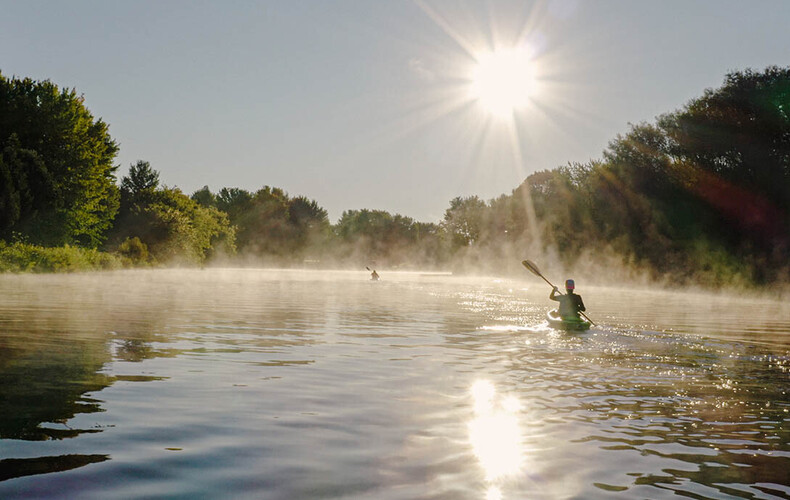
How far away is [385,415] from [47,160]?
193 ft

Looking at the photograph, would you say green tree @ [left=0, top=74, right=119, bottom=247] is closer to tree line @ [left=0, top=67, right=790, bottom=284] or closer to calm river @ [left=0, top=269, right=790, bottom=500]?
tree line @ [left=0, top=67, right=790, bottom=284]

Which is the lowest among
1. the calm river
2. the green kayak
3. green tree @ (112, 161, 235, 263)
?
the calm river

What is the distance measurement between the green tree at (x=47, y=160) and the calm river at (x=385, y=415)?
42234mm

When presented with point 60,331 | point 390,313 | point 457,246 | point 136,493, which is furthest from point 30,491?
point 457,246

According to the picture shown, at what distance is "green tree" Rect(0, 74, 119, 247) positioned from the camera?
5450cm

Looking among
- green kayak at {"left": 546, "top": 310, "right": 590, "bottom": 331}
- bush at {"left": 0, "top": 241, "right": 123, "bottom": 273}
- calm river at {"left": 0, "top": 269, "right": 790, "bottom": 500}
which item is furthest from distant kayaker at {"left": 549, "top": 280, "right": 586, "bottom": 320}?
bush at {"left": 0, "top": 241, "right": 123, "bottom": 273}

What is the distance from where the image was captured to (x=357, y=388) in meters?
10.5

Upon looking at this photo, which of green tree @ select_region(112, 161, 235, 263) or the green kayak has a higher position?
green tree @ select_region(112, 161, 235, 263)

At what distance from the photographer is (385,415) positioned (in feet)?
28.6

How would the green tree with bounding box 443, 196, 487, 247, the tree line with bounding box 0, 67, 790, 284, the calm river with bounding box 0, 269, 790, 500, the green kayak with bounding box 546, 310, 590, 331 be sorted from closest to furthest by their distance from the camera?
the calm river with bounding box 0, 269, 790, 500, the green kayak with bounding box 546, 310, 590, 331, the tree line with bounding box 0, 67, 790, 284, the green tree with bounding box 443, 196, 487, 247

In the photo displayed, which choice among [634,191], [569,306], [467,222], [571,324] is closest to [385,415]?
[571,324]

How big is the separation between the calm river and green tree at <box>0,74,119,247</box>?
42234 millimetres

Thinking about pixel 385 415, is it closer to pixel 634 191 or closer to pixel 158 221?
pixel 634 191

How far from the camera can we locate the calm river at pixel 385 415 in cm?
600
